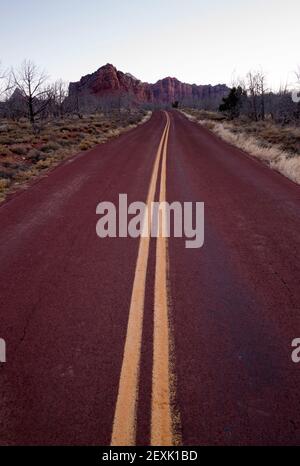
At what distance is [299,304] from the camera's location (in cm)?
429

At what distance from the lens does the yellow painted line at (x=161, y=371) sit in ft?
8.61

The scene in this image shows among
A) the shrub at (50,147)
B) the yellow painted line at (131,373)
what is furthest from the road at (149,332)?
the shrub at (50,147)

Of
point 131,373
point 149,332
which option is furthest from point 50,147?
point 131,373

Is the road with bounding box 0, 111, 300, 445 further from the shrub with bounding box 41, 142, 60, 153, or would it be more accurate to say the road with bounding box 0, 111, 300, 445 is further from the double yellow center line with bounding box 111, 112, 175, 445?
the shrub with bounding box 41, 142, 60, 153

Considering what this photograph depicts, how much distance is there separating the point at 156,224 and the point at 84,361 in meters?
3.93

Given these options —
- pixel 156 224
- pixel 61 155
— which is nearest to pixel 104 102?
pixel 61 155

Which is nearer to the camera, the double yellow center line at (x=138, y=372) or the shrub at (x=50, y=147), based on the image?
the double yellow center line at (x=138, y=372)

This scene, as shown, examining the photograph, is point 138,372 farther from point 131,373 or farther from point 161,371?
point 161,371

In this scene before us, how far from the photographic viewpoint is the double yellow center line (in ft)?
8.63

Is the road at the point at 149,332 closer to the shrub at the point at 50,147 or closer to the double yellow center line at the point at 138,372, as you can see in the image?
the double yellow center line at the point at 138,372

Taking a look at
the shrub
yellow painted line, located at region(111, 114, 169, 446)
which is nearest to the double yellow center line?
yellow painted line, located at region(111, 114, 169, 446)

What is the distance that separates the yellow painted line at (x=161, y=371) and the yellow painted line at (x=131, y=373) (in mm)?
151

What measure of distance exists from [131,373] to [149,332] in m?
0.61
